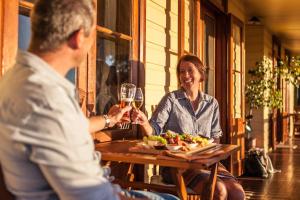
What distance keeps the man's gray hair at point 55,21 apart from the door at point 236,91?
485 centimetres

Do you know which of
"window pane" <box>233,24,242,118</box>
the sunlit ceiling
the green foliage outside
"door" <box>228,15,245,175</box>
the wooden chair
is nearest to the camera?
the wooden chair

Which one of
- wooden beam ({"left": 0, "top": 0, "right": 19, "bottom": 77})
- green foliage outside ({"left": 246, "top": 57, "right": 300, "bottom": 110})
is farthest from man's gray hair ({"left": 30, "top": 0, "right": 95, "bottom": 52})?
green foliage outside ({"left": 246, "top": 57, "right": 300, "bottom": 110})

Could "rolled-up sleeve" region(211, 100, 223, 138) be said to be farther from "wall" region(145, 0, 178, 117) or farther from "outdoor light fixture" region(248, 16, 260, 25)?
"outdoor light fixture" region(248, 16, 260, 25)

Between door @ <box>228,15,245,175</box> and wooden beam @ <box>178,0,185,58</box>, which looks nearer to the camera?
wooden beam @ <box>178,0,185,58</box>

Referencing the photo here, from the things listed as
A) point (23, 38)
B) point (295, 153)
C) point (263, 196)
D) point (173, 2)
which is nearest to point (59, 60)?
point (23, 38)

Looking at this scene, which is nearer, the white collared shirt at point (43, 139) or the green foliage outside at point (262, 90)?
the white collared shirt at point (43, 139)

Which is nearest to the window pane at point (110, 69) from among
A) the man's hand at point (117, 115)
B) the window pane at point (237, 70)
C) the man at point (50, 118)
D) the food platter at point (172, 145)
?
the man's hand at point (117, 115)

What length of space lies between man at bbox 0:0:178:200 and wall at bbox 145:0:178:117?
2.54 metres

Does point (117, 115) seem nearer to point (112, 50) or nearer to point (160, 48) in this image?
point (112, 50)

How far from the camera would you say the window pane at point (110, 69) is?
9.96 ft

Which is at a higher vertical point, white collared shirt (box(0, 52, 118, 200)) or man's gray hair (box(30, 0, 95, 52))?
man's gray hair (box(30, 0, 95, 52))

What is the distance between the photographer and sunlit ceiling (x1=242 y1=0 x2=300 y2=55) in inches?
298

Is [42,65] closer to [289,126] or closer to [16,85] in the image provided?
[16,85]

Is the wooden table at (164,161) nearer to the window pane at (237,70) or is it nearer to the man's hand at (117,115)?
the man's hand at (117,115)
